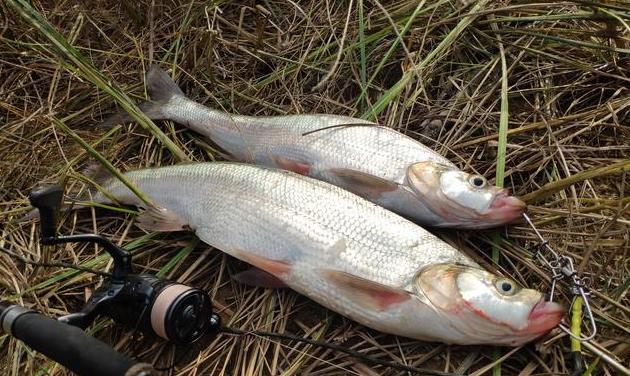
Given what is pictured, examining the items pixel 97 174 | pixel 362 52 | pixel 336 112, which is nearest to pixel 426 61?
pixel 362 52

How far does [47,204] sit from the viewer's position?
2082mm

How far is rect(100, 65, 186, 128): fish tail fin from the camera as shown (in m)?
3.42

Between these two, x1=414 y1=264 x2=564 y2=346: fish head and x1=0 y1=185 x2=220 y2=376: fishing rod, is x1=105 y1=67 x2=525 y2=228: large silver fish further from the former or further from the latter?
x1=0 y1=185 x2=220 y2=376: fishing rod

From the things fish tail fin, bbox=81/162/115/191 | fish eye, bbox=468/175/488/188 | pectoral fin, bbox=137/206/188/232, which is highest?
fish eye, bbox=468/175/488/188

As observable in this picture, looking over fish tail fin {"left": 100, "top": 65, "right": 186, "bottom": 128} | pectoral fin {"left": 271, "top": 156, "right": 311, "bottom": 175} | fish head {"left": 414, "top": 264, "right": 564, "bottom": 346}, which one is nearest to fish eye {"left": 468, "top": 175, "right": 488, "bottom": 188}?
fish head {"left": 414, "top": 264, "right": 564, "bottom": 346}

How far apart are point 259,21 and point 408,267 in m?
2.03

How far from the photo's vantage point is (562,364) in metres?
2.19

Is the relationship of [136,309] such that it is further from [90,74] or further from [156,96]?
[156,96]

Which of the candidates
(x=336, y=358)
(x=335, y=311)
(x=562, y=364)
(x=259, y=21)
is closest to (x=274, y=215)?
(x=335, y=311)

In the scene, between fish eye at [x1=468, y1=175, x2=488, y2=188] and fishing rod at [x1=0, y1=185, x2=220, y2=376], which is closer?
fishing rod at [x1=0, y1=185, x2=220, y2=376]

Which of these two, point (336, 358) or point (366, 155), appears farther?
point (366, 155)

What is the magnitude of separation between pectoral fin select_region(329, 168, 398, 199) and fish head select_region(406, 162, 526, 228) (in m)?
0.12

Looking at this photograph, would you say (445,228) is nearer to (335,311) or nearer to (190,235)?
(335,311)

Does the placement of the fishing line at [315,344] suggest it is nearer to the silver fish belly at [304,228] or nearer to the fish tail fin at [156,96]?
the silver fish belly at [304,228]
